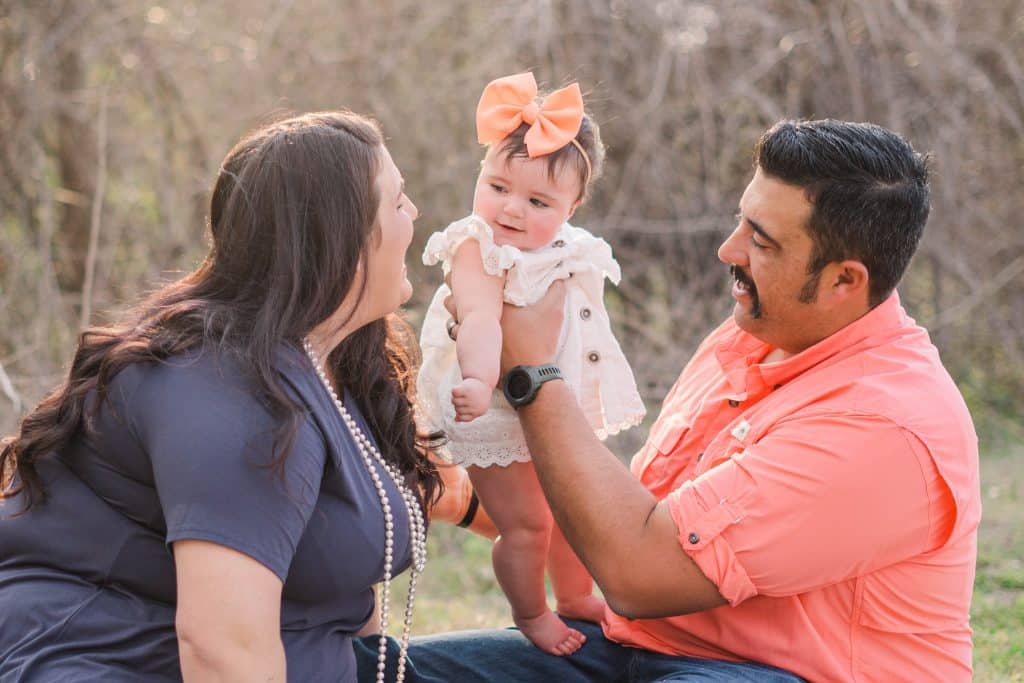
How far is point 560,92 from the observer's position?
280cm

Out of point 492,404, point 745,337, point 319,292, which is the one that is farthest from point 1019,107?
point 319,292

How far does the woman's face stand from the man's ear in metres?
0.94

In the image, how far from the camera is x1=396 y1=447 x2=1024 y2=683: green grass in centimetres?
379

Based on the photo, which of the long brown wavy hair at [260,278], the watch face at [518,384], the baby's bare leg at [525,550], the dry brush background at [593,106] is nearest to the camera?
the long brown wavy hair at [260,278]

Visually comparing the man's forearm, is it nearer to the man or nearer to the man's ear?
the man

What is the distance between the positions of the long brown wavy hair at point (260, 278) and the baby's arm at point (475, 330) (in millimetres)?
383

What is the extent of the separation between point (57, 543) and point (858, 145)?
1797 millimetres

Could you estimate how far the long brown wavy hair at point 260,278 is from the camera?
209 cm

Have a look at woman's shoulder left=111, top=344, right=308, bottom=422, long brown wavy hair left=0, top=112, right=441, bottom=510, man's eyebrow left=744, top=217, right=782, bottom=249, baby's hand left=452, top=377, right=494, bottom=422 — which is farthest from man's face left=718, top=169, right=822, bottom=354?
woman's shoulder left=111, top=344, right=308, bottom=422

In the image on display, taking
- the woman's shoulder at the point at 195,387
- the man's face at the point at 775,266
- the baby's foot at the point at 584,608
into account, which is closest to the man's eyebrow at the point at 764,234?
the man's face at the point at 775,266

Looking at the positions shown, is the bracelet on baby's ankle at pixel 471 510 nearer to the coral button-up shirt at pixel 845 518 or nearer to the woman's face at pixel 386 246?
the coral button-up shirt at pixel 845 518

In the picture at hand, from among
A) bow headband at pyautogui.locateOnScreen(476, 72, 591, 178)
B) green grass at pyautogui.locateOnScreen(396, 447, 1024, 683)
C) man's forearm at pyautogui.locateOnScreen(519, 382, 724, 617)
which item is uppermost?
bow headband at pyautogui.locateOnScreen(476, 72, 591, 178)

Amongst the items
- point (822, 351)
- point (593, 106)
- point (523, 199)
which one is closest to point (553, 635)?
point (822, 351)

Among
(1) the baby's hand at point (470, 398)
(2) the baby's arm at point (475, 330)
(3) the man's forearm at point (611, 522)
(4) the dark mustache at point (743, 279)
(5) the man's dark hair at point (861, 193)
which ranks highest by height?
(5) the man's dark hair at point (861, 193)
